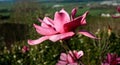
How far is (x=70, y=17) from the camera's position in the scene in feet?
5.32

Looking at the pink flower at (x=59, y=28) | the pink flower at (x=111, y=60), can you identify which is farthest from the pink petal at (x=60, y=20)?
the pink flower at (x=111, y=60)

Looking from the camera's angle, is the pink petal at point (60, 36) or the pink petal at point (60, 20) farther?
the pink petal at point (60, 20)

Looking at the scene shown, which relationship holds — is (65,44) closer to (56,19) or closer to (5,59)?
(56,19)

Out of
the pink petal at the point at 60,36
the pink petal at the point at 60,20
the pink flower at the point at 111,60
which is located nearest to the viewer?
the pink petal at the point at 60,36

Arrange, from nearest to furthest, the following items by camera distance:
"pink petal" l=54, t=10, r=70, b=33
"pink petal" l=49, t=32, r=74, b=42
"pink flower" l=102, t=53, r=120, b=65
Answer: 1. "pink petal" l=49, t=32, r=74, b=42
2. "pink petal" l=54, t=10, r=70, b=33
3. "pink flower" l=102, t=53, r=120, b=65

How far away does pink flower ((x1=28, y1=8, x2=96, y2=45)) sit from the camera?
1470 mm

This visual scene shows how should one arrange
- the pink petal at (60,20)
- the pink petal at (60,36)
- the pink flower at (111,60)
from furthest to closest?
1. the pink flower at (111,60)
2. the pink petal at (60,20)
3. the pink petal at (60,36)

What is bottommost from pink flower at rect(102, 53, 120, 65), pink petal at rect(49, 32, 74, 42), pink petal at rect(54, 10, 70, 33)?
pink flower at rect(102, 53, 120, 65)

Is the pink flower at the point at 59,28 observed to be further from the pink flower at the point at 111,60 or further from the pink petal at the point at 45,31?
the pink flower at the point at 111,60

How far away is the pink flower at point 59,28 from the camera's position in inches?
57.9

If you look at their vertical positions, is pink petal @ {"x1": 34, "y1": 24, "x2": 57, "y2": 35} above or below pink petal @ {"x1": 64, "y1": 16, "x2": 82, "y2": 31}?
below

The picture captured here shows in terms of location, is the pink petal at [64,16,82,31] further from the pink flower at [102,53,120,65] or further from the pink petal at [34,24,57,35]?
the pink flower at [102,53,120,65]

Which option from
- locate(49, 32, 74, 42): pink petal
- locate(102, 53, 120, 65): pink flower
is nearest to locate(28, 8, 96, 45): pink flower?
locate(49, 32, 74, 42): pink petal

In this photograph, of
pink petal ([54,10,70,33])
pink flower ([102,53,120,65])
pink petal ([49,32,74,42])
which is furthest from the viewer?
pink flower ([102,53,120,65])
